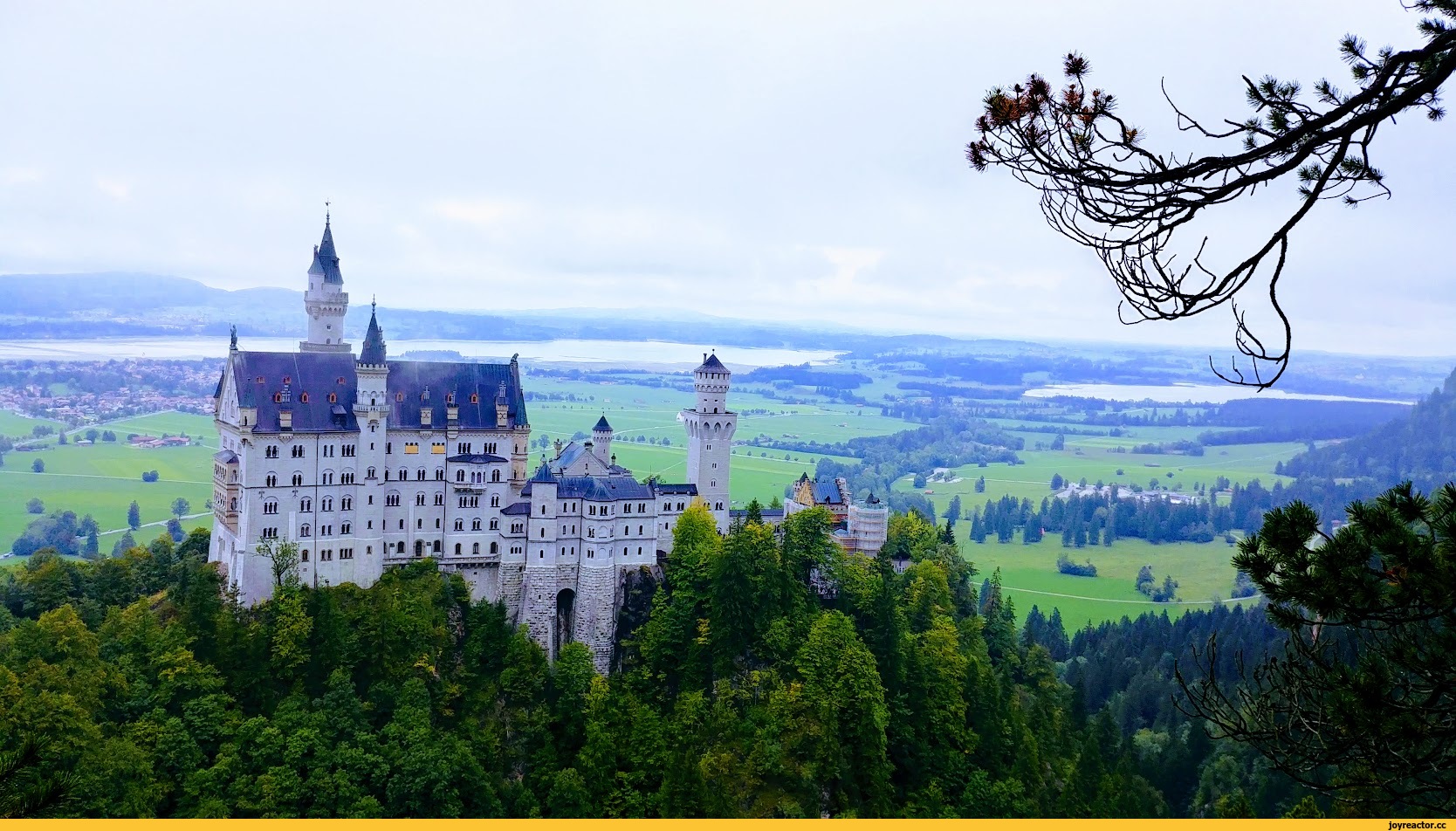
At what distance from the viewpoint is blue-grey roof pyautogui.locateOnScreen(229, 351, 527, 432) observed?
5353 centimetres

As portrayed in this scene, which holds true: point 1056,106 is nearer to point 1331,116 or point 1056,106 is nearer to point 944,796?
point 1331,116

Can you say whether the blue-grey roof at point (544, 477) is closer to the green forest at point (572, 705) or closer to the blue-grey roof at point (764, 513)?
the green forest at point (572, 705)

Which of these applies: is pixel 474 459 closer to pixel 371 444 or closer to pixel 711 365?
pixel 371 444

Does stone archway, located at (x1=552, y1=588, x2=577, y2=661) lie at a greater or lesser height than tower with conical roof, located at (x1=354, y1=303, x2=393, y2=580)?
lesser

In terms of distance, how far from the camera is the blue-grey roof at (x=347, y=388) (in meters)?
53.5

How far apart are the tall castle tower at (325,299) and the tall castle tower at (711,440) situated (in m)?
17.7

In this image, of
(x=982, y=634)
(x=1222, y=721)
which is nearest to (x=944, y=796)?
(x=982, y=634)

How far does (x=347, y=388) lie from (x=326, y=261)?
7.33 metres

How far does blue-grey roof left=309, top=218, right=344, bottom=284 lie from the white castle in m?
0.12

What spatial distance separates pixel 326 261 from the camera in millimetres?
58469

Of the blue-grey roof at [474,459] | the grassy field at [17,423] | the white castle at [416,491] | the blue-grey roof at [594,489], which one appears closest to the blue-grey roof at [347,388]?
the white castle at [416,491]

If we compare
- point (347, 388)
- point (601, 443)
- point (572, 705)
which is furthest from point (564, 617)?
point (347, 388)

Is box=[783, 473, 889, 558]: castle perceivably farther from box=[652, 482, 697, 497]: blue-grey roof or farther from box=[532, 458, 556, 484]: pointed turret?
box=[532, 458, 556, 484]: pointed turret

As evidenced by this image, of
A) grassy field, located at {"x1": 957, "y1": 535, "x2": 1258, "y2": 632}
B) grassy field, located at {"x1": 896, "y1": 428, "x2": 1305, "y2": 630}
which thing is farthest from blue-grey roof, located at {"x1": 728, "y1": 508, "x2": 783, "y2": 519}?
grassy field, located at {"x1": 896, "y1": 428, "x2": 1305, "y2": 630}
